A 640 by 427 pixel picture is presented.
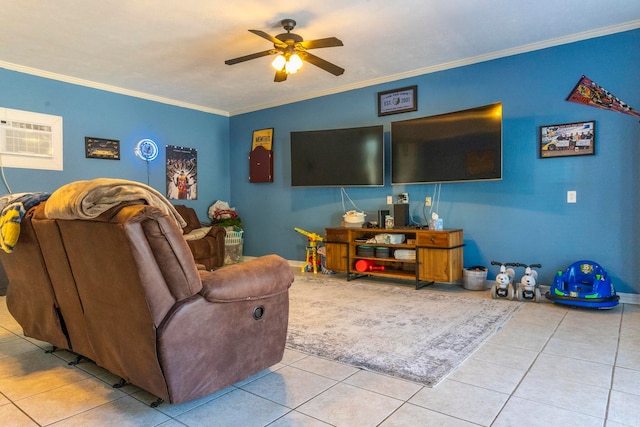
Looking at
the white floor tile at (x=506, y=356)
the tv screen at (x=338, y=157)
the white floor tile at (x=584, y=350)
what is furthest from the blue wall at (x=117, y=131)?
the white floor tile at (x=584, y=350)

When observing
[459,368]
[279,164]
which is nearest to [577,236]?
[459,368]

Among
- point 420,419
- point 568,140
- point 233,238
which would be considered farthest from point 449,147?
point 233,238

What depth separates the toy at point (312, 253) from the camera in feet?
18.5

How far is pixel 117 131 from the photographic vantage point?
561 cm

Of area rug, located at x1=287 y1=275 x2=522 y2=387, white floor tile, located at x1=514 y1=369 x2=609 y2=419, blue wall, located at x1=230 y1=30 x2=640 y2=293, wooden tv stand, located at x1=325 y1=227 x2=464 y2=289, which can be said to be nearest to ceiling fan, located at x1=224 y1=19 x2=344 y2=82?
blue wall, located at x1=230 y1=30 x2=640 y2=293

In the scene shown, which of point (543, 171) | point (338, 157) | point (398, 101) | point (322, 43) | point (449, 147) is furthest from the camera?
point (338, 157)

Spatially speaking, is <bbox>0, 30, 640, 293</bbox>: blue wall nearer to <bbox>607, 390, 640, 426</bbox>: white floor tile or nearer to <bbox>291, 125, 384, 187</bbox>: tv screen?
<bbox>291, 125, 384, 187</bbox>: tv screen

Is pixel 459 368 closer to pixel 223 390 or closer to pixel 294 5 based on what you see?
→ pixel 223 390

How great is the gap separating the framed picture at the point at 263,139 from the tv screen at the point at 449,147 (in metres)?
2.27

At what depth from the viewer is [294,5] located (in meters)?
3.34

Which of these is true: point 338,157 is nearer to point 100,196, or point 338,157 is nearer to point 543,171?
point 543,171

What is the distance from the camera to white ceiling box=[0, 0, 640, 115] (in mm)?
3359

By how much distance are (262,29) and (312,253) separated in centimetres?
300

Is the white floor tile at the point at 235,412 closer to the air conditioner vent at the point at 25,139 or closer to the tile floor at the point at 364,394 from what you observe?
the tile floor at the point at 364,394
